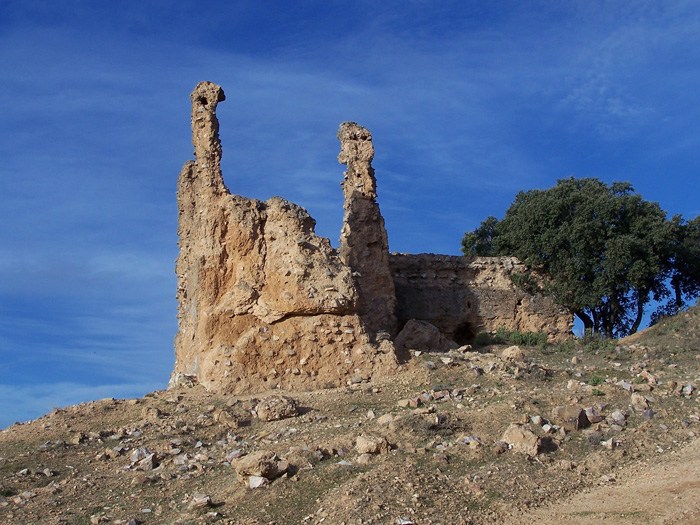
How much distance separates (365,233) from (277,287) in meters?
3.79

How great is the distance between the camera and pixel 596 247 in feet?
86.9

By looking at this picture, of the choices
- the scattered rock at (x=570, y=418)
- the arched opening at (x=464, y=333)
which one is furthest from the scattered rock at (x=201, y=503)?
the arched opening at (x=464, y=333)

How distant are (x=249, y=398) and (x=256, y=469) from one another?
4.67m

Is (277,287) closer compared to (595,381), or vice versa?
(595,381)

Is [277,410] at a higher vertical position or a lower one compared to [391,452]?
higher

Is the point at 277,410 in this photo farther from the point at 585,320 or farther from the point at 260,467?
the point at 585,320

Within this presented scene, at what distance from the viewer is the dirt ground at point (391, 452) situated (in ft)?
36.8

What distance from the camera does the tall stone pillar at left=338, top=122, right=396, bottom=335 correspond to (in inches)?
821

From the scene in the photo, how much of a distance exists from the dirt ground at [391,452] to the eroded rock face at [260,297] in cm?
62

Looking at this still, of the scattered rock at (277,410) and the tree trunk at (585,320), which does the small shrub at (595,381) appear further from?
the tree trunk at (585,320)

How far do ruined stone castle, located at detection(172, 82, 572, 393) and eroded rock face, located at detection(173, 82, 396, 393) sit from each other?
20mm

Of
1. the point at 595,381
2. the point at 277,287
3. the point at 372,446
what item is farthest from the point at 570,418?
the point at 277,287

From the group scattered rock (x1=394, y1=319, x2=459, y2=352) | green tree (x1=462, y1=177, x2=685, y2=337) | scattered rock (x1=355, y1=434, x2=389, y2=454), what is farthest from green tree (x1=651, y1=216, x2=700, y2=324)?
scattered rock (x1=355, y1=434, x2=389, y2=454)

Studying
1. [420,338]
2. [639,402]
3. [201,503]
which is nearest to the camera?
[201,503]
